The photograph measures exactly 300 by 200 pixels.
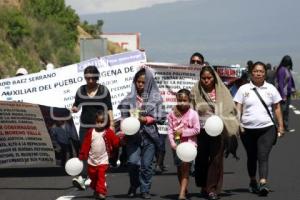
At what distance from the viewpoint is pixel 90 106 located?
1261cm

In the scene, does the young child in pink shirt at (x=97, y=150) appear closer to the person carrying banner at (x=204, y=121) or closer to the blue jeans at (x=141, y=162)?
the blue jeans at (x=141, y=162)

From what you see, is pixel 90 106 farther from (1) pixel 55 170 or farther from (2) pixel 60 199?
(1) pixel 55 170

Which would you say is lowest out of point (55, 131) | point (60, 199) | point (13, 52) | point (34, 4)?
point (60, 199)

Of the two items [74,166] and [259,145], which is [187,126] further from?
[74,166]

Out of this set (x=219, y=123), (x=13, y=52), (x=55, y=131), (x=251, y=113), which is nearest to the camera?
(x=219, y=123)

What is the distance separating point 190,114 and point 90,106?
173 cm

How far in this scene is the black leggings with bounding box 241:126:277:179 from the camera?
11922mm

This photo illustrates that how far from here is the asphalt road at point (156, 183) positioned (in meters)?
12.1

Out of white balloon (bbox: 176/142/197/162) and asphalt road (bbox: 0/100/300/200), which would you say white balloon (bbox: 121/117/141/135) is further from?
asphalt road (bbox: 0/100/300/200)

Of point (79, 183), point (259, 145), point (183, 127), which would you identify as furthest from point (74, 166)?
point (259, 145)

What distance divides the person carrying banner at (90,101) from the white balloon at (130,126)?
2.71 ft

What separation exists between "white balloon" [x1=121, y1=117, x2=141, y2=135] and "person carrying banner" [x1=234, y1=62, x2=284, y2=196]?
1.48 meters

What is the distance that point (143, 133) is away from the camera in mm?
11883

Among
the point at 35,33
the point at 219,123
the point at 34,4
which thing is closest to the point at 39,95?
the point at 219,123
